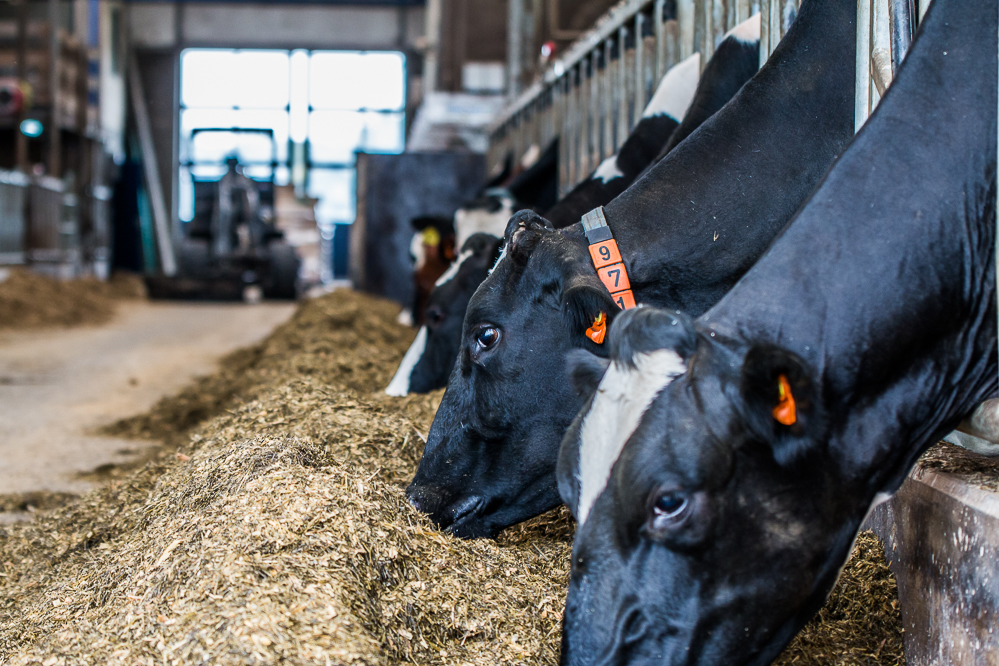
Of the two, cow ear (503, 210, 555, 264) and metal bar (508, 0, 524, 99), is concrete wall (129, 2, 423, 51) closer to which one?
metal bar (508, 0, 524, 99)

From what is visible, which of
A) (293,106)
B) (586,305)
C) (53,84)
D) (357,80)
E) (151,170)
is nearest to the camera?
(586,305)

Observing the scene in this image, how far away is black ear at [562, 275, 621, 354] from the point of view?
219 centimetres

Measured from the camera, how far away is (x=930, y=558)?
1.97 metres

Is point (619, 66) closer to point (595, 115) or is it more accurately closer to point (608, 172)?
point (595, 115)

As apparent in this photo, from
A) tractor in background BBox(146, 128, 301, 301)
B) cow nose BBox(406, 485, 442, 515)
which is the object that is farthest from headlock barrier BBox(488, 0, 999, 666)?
tractor in background BBox(146, 128, 301, 301)

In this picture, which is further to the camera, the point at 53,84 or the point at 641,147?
the point at 53,84

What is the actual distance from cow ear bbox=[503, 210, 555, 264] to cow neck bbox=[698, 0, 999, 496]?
2.60 ft

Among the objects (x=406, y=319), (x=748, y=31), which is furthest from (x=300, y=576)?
(x=406, y=319)

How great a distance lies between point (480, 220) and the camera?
17.1 ft

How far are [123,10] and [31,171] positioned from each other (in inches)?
364

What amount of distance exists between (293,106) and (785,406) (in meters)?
25.2

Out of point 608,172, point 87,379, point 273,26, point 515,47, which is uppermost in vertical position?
point 273,26

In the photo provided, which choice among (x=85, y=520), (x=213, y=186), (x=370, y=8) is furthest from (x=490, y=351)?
(x=370, y=8)

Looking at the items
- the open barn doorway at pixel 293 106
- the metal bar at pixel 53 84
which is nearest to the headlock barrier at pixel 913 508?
the metal bar at pixel 53 84
